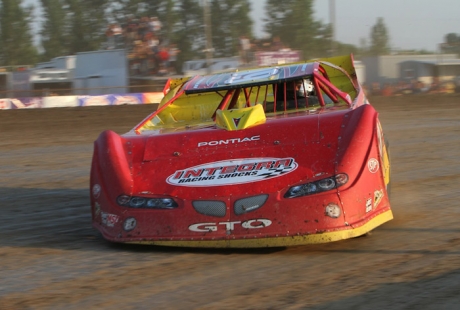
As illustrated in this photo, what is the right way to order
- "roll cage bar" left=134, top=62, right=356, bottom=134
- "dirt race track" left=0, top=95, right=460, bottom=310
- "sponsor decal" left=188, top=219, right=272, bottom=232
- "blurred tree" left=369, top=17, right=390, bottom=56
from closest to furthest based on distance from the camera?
"dirt race track" left=0, top=95, right=460, bottom=310 < "sponsor decal" left=188, top=219, right=272, bottom=232 < "roll cage bar" left=134, top=62, right=356, bottom=134 < "blurred tree" left=369, top=17, right=390, bottom=56

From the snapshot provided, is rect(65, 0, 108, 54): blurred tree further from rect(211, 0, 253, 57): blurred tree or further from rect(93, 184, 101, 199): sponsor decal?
rect(93, 184, 101, 199): sponsor decal

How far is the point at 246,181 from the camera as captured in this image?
4500 millimetres

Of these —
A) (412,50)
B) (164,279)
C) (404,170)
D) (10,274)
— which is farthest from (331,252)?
(412,50)

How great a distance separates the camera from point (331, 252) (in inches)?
171

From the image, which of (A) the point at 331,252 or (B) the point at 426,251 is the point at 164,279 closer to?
(A) the point at 331,252

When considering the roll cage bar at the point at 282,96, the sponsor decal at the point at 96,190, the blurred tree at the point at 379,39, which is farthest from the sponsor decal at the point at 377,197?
the blurred tree at the point at 379,39

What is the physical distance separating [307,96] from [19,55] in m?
73.8

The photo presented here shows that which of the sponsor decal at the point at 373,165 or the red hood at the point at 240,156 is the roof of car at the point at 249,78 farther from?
the sponsor decal at the point at 373,165

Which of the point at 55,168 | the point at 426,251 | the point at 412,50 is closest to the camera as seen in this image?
the point at 426,251

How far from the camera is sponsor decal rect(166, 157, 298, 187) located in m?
4.53

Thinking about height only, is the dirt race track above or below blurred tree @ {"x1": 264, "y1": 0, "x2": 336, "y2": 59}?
above

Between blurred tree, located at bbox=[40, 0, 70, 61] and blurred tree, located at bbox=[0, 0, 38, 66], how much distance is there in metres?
5.74

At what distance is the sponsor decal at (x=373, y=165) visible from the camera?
15.2 ft

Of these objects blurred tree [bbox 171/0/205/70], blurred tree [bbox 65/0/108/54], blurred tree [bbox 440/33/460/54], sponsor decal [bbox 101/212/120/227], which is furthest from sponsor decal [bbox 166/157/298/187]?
blurred tree [bbox 65/0/108/54]
